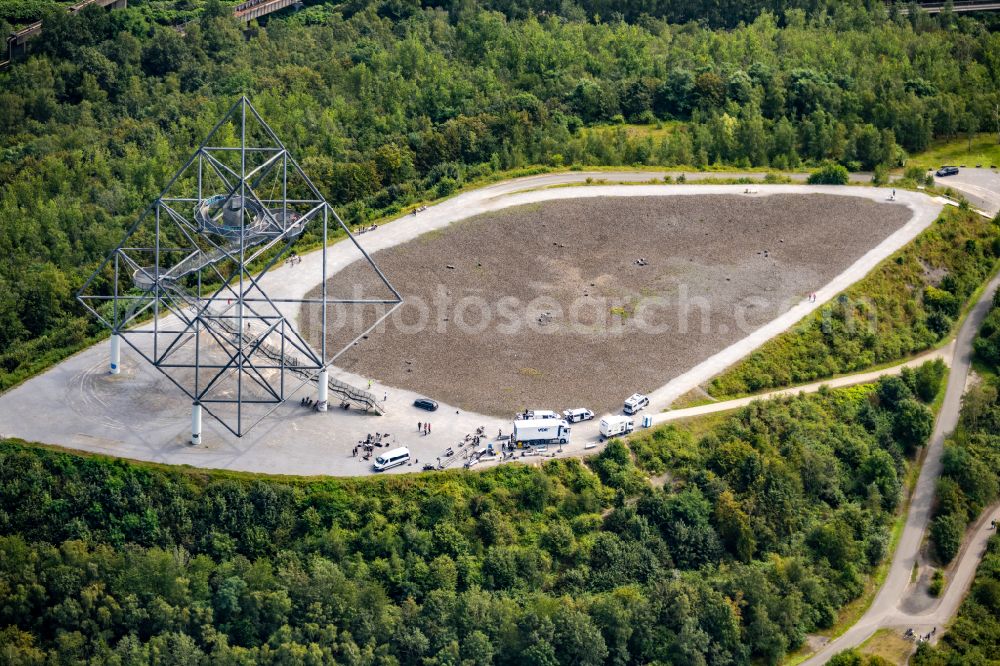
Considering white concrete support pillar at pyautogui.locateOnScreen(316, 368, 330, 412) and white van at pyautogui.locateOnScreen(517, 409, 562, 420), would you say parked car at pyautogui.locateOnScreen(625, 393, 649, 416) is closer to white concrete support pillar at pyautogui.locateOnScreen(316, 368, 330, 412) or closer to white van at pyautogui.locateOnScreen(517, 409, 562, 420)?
white van at pyautogui.locateOnScreen(517, 409, 562, 420)

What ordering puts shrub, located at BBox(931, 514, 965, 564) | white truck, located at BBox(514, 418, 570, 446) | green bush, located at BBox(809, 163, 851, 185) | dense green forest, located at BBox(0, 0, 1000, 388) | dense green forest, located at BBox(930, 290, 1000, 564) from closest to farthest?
white truck, located at BBox(514, 418, 570, 446) → shrub, located at BBox(931, 514, 965, 564) → dense green forest, located at BBox(930, 290, 1000, 564) → dense green forest, located at BBox(0, 0, 1000, 388) → green bush, located at BBox(809, 163, 851, 185)

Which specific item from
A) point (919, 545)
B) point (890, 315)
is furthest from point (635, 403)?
point (890, 315)

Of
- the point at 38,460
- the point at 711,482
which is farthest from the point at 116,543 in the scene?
the point at 711,482

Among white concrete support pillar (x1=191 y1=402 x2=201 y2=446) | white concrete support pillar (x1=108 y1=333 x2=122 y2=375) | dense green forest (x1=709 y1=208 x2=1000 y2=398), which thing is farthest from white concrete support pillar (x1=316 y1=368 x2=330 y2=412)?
dense green forest (x1=709 y1=208 x2=1000 y2=398)

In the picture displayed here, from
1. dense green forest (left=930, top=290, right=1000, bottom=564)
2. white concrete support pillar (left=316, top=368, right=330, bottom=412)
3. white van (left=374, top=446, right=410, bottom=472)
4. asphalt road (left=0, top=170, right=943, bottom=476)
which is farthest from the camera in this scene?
dense green forest (left=930, top=290, right=1000, bottom=564)

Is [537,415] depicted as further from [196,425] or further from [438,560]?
[196,425]

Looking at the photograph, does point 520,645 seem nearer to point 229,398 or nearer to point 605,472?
point 605,472
